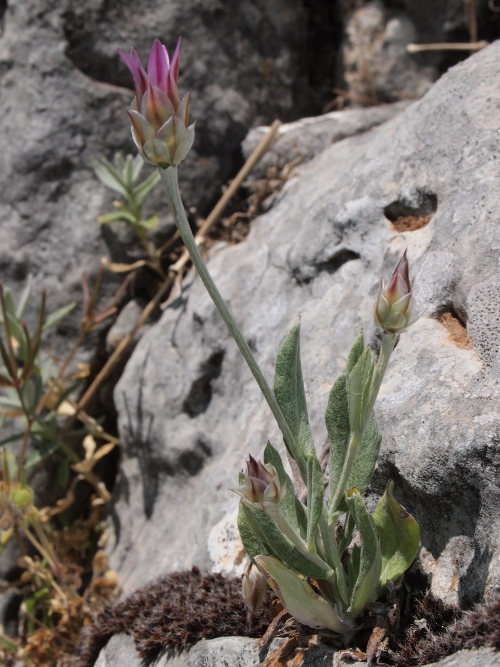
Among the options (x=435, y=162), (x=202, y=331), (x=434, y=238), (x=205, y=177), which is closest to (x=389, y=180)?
(x=435, y=162)

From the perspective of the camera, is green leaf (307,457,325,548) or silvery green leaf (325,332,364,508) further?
silvery green leaf (325,332,364,508)

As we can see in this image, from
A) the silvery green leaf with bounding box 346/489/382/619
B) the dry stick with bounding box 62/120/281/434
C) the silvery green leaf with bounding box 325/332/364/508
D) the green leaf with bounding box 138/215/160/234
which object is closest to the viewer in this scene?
the silvery green leaf with bounding box 346/489/382/619

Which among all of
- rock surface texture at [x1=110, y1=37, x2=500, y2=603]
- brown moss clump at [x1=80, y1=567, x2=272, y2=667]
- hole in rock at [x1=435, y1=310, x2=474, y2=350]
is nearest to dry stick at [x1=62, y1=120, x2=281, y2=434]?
rock surface texture at [x1=110, y1=37, x2=500, y2=603]

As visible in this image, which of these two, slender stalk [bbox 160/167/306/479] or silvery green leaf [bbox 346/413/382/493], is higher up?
slender stalk [bbox 160/167/306/479]

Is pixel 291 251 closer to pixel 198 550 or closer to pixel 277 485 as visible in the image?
pixel 198 550

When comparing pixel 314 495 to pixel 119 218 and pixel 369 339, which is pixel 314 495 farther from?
pixel 119 218

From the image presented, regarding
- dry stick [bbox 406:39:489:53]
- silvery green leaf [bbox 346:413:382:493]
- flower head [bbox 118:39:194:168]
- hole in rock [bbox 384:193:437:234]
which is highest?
flower head [bbox 118:39:194:168]

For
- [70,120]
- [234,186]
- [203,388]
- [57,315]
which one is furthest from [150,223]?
[203,388]

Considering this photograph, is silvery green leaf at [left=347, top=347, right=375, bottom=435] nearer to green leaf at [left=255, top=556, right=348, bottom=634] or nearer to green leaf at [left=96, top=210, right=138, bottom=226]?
green leaf at [left=255, top=556, right=348, bottom=634]
